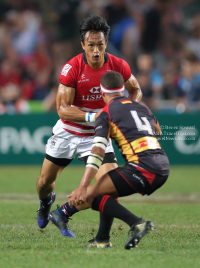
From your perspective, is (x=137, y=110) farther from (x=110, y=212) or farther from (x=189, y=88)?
(x=189, y=88)

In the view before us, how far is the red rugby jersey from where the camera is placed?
6.20m

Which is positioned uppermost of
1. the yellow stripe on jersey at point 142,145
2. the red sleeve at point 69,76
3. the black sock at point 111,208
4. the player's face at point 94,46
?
the player's face at point 94,46

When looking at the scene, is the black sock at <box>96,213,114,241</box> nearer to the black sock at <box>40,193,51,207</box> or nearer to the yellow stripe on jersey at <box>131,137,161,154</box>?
the yellow stripe on jersey at <box>131,137,161,154</box>

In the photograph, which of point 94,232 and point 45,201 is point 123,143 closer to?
point 94,232

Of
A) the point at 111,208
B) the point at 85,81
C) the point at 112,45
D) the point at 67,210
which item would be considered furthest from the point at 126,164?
the point at 112,45

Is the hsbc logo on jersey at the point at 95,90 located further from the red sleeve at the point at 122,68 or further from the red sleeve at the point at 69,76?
the red sleeve at the point at 122,68

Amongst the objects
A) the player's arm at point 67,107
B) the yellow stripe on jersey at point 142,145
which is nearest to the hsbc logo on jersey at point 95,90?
the player's arm at point 67,107

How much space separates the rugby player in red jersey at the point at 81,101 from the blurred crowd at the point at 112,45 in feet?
25.3

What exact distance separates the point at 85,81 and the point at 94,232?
1783 mm

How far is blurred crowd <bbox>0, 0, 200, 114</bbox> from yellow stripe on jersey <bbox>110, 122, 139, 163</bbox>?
9.02 meters

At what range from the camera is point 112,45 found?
15602 mm

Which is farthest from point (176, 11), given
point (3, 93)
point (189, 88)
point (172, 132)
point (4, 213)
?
point (4, 213)

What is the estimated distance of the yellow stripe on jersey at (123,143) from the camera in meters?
5.01

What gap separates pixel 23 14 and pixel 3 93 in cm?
327
